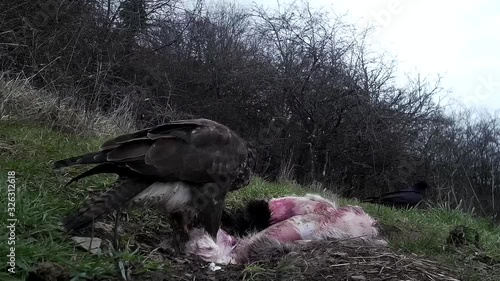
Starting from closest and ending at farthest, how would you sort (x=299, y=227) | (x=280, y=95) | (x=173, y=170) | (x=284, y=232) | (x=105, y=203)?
(x=105, y=203) < (x=173, y=170) < (x=284, y=232) < (x=299, y=227) < (x=280, y=95)

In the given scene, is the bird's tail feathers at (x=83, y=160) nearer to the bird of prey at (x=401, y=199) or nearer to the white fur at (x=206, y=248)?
the white fur at (x=206, y=248)

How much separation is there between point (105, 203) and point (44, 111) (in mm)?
3901

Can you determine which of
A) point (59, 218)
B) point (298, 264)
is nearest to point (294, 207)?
point (298, 264)

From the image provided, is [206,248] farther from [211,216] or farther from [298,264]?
[298,264]

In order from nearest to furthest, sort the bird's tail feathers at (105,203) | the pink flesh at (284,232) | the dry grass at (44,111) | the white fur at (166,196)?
the bird's tail feathers at (105,203)
the white fur at (166,196)
the pink flesh at (284,232)
the dry grass at (44,111)

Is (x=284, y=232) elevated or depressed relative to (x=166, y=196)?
depressed

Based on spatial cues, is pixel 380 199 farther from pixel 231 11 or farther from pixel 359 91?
pixel 231 11

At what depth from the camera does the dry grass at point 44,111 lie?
21.1 ft

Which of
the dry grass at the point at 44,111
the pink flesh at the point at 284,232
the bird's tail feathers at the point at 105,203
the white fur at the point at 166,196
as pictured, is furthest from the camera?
the dry grass at the point at 44,111

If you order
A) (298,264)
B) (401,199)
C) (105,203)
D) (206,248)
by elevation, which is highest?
(105,203)

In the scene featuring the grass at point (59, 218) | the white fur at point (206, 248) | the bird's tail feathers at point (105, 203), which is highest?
the bird's tail feathers at point (105, 203)

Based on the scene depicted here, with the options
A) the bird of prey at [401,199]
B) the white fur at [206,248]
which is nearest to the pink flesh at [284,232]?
the white fur at [206,248]

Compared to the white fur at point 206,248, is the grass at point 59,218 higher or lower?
higher

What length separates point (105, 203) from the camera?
10.8ft
